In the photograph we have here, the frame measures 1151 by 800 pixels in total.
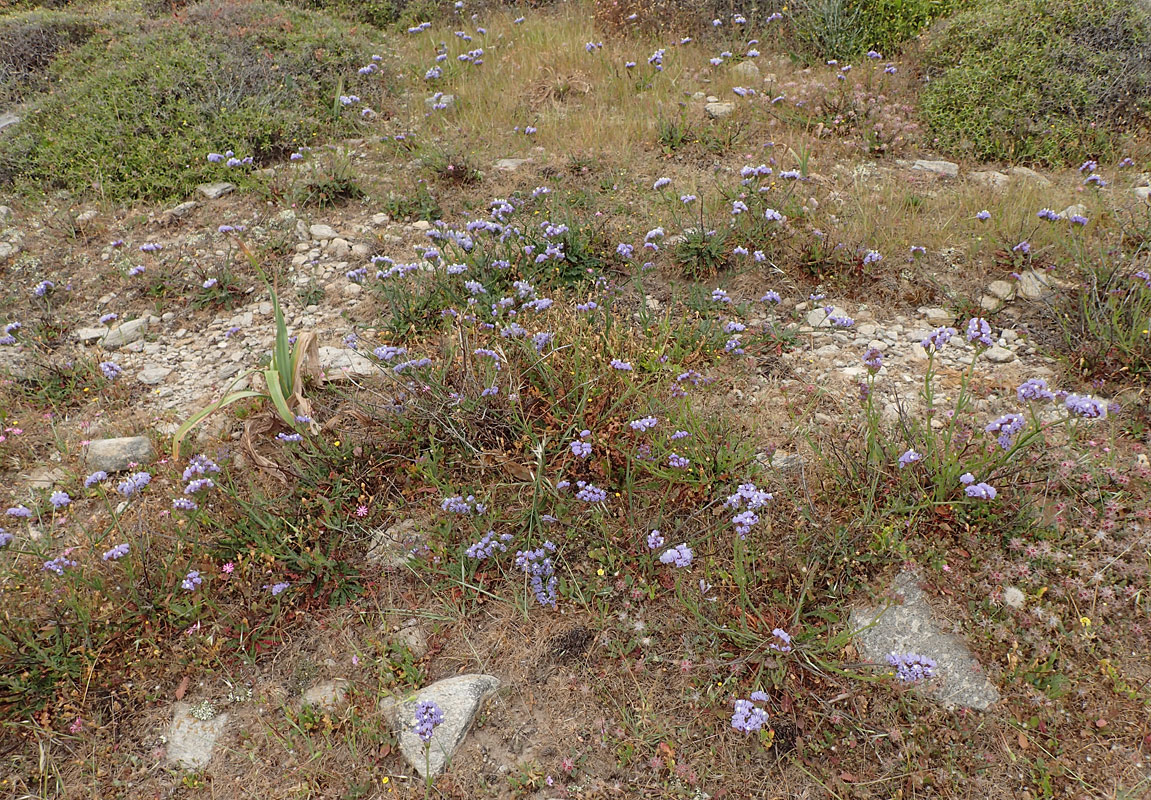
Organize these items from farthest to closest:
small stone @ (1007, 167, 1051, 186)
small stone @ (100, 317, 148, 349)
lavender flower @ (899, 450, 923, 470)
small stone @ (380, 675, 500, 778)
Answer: small stone @ (1007, 167, 1051, 186)
small stone @ (100, 317, 148, 349)
lavender flower @ (899, 450, 923, 470)
small stone @ (380, 675, 500, 778)

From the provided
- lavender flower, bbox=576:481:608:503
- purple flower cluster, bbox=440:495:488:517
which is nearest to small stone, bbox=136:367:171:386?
purple flower cluster, bbox=440:495:488:517

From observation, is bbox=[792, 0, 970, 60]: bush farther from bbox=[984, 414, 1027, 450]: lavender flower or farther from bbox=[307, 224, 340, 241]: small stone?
bbox=[984, 414, 1027, 450]: lavender flower

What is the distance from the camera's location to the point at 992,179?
18.3 ft

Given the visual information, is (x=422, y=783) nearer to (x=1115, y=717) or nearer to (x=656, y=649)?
(x=656, y=649)

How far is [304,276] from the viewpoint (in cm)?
513

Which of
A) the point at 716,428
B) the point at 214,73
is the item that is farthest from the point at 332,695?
the point at 214,73

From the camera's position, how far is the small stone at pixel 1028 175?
5391 mm

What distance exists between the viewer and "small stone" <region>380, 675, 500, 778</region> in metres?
2.62

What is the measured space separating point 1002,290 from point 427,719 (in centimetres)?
400

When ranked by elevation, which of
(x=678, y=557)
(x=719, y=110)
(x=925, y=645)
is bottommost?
(x=925, y=645)

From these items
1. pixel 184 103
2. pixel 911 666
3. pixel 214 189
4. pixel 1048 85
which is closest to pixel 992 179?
pixel 1048 85

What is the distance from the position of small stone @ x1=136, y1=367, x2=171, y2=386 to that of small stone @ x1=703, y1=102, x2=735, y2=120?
489cm

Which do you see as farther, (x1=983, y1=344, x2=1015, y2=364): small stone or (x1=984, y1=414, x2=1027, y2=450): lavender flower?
(x1=983, y1=344, x2=1015, y2=364): small stone

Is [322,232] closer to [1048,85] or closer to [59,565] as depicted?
[59,565]
